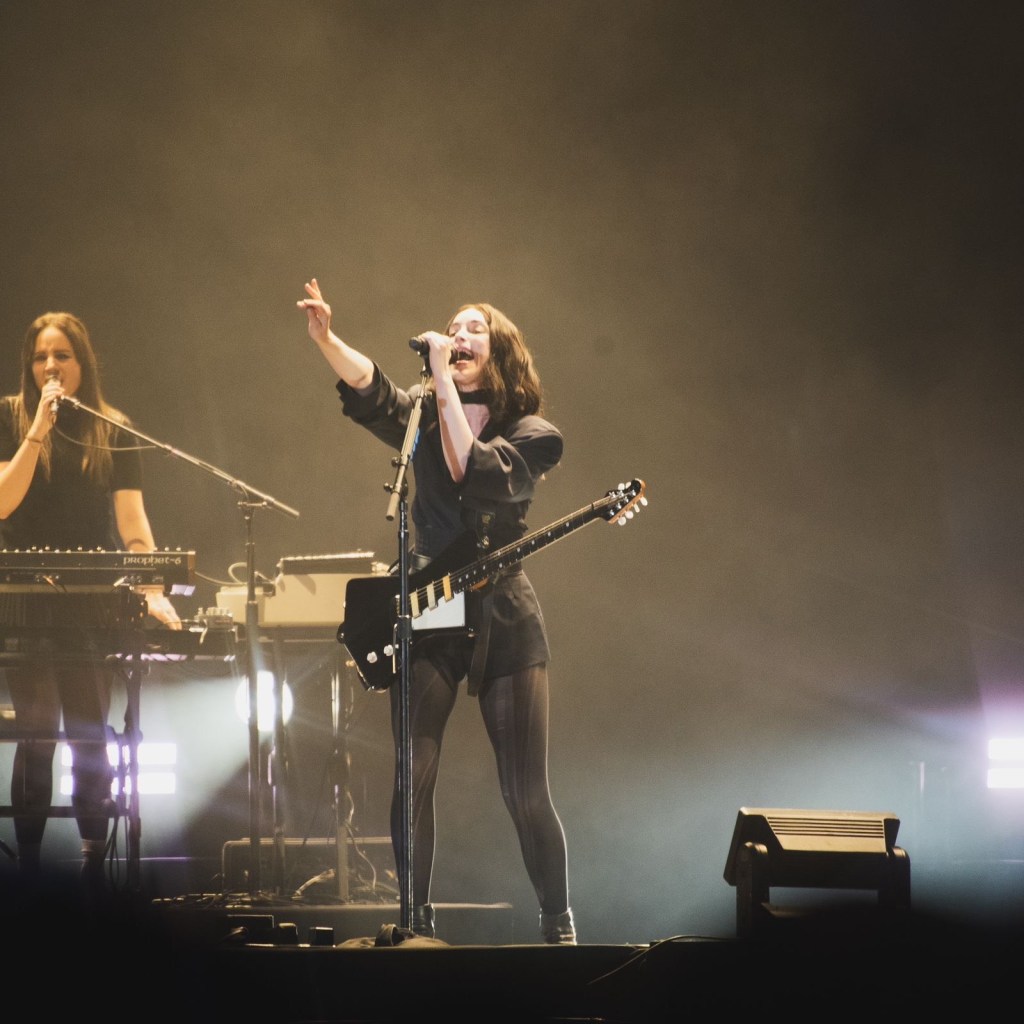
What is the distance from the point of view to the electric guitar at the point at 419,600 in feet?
10.8

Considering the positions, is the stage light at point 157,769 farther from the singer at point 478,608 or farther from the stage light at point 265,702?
the singer at point 478,608

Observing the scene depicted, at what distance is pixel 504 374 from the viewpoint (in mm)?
3582

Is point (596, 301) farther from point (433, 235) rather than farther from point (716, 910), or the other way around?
point (716, 910)

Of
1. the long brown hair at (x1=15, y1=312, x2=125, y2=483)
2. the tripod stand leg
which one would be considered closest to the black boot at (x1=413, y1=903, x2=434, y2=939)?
the tripod stand leg

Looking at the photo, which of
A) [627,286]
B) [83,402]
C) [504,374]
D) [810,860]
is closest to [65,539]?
[83,402]

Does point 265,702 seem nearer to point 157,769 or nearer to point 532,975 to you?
point 157,769

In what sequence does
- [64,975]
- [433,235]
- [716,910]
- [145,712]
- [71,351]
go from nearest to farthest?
[64,975]
[71,351]
[716,910]
[145,712]
[433,235]

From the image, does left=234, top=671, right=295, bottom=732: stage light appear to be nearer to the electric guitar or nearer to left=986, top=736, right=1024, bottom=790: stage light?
the electric guitar

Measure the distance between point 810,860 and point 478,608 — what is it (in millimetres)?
1035

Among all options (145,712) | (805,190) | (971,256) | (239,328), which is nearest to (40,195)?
(239,328)

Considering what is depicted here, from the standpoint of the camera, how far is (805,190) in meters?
6.20

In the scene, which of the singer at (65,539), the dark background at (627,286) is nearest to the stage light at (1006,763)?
the dark background at (627,286)

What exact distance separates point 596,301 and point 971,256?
178 cm

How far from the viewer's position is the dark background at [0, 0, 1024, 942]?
238 inches
